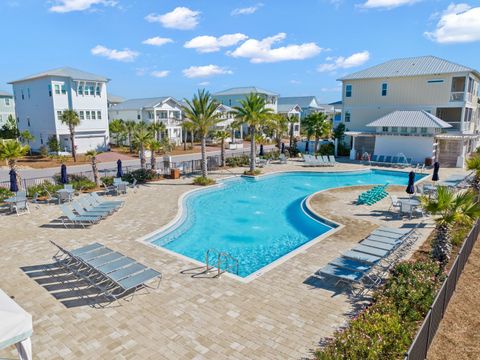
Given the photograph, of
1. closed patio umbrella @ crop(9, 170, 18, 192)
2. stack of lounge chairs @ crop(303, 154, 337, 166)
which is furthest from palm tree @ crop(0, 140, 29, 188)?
stack of lounge chairs @ crop(303, 154, 337, 166)

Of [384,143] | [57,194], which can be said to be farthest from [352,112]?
[57,194]

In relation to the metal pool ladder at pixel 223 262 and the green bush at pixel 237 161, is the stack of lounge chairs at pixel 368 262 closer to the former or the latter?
the metal pool ladder at pixel 223 262

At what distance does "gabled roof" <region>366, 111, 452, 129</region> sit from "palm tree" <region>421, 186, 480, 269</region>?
2649cm

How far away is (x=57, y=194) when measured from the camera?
20.4m

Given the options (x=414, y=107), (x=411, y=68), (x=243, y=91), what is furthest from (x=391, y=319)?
(x=243, y=91)

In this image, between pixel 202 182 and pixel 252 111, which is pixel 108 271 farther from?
pixel 252 111

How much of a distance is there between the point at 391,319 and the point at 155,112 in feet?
166

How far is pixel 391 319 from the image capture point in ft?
25.3

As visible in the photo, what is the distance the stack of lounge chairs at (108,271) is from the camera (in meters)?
9.84

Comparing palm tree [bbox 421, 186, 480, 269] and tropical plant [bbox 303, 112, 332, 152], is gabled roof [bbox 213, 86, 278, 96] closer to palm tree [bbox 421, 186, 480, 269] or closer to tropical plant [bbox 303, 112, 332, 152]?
tropical plant [bbox 303, 112, 332, 152]

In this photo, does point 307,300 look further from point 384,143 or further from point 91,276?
point 384,143

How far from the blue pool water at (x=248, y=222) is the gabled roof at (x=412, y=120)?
9.23 m

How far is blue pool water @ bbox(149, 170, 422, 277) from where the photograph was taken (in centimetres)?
1509

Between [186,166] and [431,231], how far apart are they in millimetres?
20423
